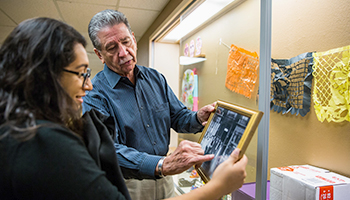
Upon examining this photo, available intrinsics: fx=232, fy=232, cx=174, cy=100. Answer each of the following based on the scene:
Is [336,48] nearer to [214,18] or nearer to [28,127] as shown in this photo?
[214,18]

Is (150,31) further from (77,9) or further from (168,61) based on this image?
(77,9)

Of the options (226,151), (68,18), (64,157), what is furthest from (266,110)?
(68,18)

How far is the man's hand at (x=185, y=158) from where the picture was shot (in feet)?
3.05

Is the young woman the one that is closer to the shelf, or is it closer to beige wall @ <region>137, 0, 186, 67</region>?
the shelf

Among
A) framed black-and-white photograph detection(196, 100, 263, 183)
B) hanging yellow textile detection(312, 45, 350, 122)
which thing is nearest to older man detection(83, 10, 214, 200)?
framed black-and-white photograph detection(196, 100, 263, 183)

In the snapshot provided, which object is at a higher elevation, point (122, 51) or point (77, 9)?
point (77, 9)

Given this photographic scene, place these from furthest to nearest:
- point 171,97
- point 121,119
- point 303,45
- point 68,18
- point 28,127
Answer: point 68,18, point 303,45, point 171,97, point 121,119, point 28,127

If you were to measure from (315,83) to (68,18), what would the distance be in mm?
3833

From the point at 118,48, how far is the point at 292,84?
3.92 ft

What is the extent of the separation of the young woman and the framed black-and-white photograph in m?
0.45

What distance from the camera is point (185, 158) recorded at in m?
0.94

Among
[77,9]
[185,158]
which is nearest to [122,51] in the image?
[185,158]

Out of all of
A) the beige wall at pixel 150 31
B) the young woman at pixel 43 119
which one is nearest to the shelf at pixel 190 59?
the beige wall at pixel 150 31

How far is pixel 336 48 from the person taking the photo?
1321 mm
